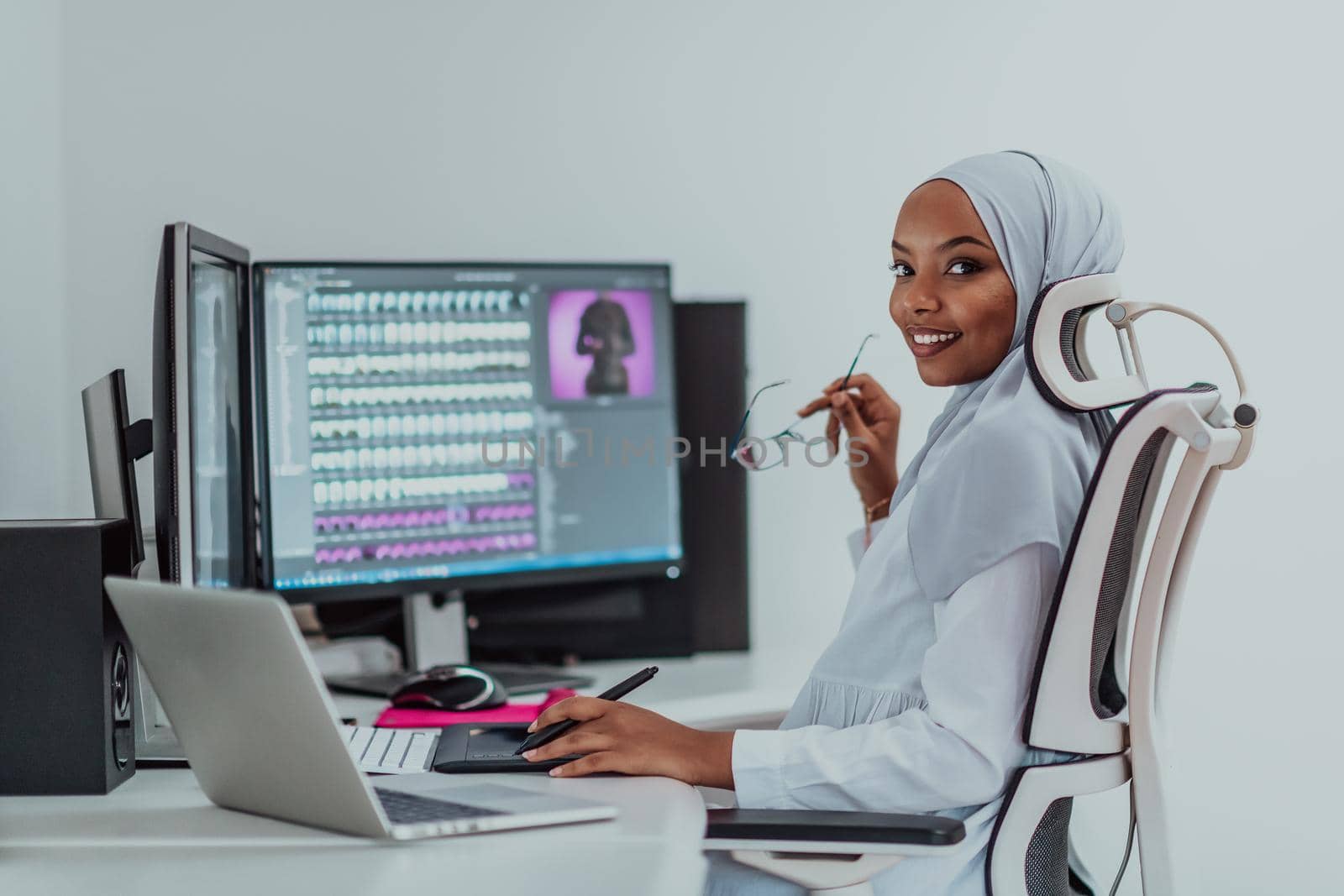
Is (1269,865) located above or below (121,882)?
below

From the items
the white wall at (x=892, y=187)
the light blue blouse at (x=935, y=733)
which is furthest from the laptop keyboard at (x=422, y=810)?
the white wall at (x=892, y=187)

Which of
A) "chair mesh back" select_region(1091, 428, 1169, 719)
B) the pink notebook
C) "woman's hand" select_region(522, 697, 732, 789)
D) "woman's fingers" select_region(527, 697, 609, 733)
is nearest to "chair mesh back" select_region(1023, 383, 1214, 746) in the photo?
"chair mesh back" select_region(1091, 428, 1169, 719)

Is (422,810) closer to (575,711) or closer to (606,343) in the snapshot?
(575,711)

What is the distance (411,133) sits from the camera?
6.44ft

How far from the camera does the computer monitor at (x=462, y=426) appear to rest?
5.33 feet

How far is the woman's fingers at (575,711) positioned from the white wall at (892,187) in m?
0.88

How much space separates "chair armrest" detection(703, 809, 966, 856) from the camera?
0.92 metres

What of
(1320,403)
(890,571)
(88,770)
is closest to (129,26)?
(88,770)

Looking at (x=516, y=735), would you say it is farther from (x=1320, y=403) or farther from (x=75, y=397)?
(x=1320, y=403)

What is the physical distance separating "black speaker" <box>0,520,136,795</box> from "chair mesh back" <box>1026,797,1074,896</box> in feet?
2.65

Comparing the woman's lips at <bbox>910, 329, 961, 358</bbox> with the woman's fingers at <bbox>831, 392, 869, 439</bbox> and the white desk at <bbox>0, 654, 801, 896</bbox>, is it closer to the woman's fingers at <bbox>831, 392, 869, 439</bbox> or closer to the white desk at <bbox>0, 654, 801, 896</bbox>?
the woman's fingers at <bbox>831, 392, 869, 439</bbox>

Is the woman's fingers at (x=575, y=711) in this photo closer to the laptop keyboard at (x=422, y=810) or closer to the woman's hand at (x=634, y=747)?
the woman's hand at (x=634, y=747)

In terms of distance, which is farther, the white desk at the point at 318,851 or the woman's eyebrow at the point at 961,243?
the woman's eyebrow at the point at 961,243

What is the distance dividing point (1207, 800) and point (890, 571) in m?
1.21
